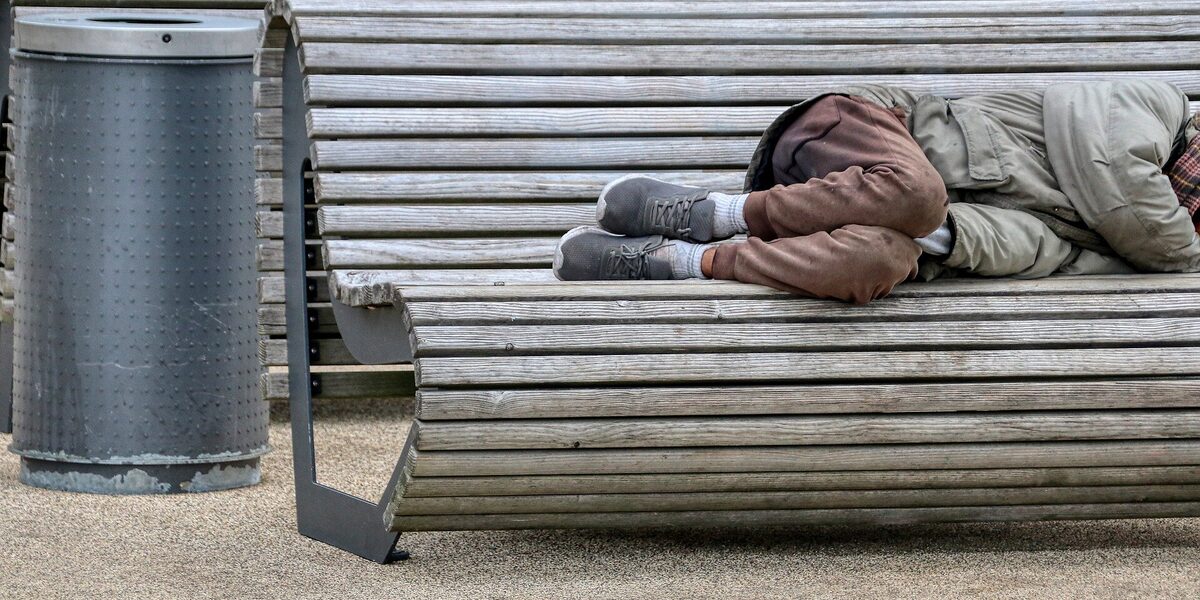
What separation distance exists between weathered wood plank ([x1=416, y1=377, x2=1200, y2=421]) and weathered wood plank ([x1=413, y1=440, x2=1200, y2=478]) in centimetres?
8

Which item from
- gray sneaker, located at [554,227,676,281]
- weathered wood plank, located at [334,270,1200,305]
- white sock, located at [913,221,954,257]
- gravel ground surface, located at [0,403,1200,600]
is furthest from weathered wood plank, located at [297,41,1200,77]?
gravel ground surface, located at [0,403,1200,600]

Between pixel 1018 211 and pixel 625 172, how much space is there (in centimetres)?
105

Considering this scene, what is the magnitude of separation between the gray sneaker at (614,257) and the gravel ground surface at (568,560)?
60cm

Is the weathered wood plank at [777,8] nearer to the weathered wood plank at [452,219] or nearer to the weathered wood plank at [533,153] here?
the weathered wood plank at [533,153]

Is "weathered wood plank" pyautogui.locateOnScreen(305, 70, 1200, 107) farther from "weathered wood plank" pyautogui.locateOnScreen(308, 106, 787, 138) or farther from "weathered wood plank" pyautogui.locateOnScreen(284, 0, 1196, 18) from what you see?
"weathered wood plank" pyautogui.locateOnScreen(284, 0, 1196, 18)

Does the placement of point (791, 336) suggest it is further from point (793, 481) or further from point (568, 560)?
point (568, 560)

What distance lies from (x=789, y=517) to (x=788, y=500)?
0.06 metres

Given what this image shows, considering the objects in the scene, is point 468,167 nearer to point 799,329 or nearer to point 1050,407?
point 799,329

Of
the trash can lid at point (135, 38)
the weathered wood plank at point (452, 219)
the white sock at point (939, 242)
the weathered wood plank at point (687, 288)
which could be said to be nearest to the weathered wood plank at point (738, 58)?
the trash can lid at point (135, 38)

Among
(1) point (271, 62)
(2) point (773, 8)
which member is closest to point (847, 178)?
(2) point (773, 8)

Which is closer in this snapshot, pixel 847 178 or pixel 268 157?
pixel 847 178

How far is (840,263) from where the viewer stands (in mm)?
3426

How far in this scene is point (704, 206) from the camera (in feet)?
12.2

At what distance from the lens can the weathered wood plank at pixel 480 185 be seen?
13.6 feet
